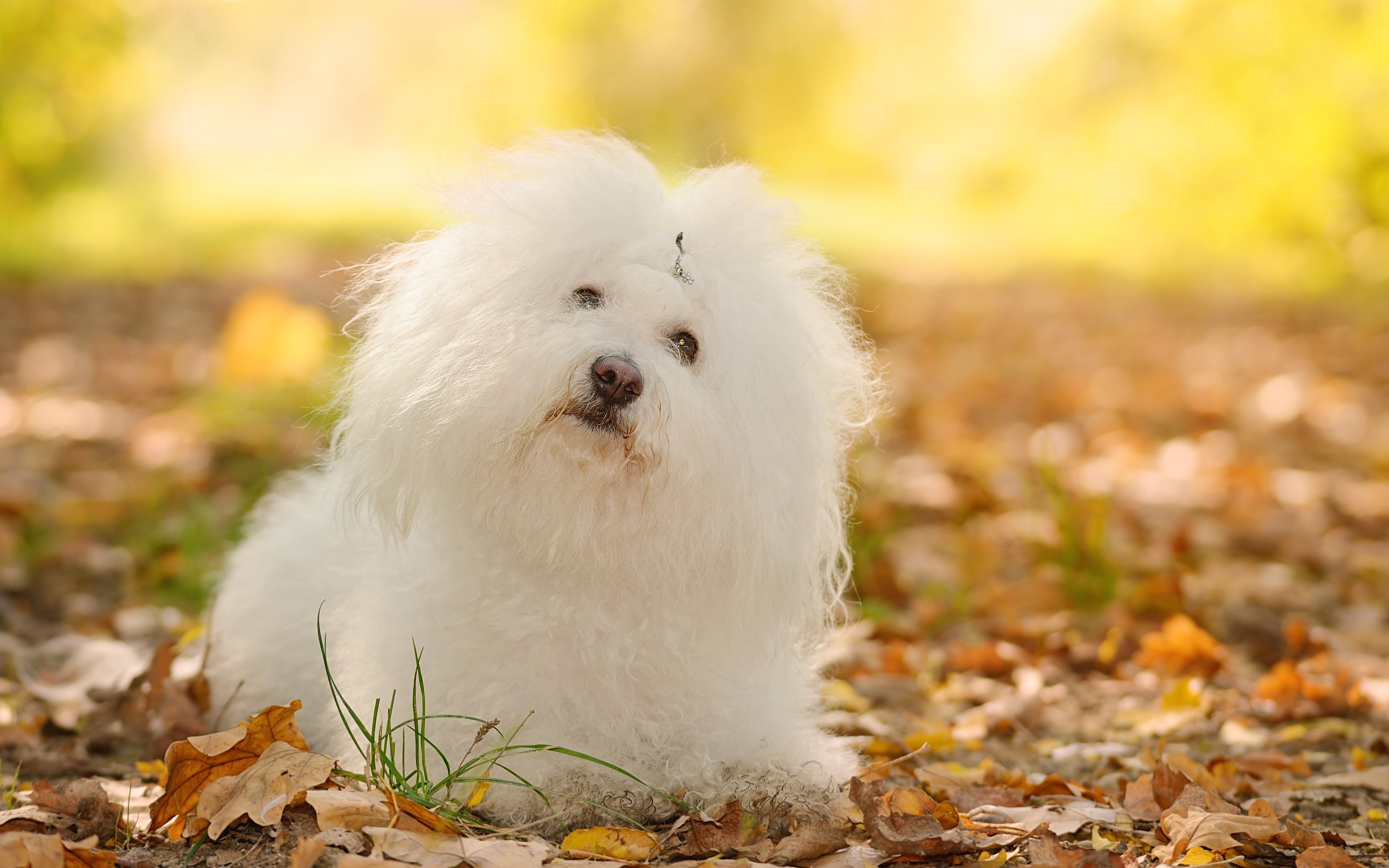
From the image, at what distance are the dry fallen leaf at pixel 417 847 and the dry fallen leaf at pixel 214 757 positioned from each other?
39 cm

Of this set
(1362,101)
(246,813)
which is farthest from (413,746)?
(1362,101)

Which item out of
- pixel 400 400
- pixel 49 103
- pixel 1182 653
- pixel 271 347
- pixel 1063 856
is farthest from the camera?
pixel 49 103

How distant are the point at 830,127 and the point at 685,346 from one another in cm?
2605

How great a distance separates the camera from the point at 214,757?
227cm

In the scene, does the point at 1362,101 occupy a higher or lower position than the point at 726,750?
higher

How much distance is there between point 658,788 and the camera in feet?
7.86

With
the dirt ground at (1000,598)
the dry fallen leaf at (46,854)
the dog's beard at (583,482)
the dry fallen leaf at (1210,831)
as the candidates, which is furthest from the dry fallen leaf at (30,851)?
the dry fallen leaf at (1210,831)

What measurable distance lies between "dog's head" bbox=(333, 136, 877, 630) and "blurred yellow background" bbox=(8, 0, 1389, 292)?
0.37 meters

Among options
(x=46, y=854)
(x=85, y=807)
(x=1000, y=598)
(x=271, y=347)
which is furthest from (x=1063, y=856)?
(x=271, y=347)

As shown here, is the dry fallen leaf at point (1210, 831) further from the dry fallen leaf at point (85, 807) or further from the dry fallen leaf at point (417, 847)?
the dry fallen leaf at point (85, 807)

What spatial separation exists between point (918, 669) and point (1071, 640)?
582mm

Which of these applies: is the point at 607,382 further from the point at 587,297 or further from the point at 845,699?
the point at 845,699

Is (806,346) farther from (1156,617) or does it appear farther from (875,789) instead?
(1156,617)

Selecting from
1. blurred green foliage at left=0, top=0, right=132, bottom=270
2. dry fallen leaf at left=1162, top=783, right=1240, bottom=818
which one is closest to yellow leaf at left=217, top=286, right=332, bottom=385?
dry fallen leaf at left=1162, top=783, right=1240, bottom=818
